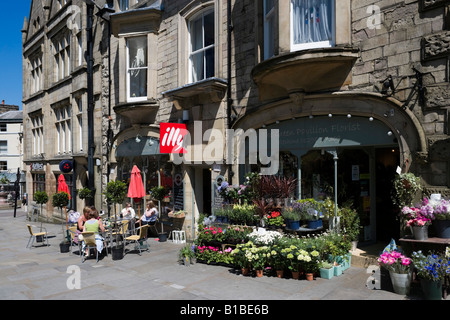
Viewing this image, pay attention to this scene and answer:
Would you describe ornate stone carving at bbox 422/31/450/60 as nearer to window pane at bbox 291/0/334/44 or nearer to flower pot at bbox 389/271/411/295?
window pane at bbox 291/0/334/44

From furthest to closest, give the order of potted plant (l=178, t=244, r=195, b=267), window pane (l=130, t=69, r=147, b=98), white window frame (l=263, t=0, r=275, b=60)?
window pane (l=130, t=69, r=147, b=98) → white window frame (l=263, t=0, r=275, b=60) → potted plant (l=178, t=244, r=195, b=267)

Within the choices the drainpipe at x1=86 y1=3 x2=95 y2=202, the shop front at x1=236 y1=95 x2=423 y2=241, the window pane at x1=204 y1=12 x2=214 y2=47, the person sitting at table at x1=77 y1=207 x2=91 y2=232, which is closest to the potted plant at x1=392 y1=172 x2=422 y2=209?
the shop front at x1=236 y1=95 x2=423 y2=241

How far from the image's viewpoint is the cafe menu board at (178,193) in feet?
38.7

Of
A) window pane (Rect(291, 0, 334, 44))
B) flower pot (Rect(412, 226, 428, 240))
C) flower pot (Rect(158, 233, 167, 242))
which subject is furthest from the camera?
flower pot (Rect(158, 233, 167, 242))

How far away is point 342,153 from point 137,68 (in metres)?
8.44

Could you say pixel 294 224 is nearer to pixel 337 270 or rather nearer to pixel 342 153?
pixel 337 270

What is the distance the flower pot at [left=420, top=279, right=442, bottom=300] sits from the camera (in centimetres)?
519

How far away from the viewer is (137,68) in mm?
13016

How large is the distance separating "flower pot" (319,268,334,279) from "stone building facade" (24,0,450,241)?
6.86 feet

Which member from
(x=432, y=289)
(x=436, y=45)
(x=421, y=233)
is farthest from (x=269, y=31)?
(x=432, y=289)

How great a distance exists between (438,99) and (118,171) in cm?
1185

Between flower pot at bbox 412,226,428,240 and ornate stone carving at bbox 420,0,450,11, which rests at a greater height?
ornate stone carving at bbox 420,0,450,11

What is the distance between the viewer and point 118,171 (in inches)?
573

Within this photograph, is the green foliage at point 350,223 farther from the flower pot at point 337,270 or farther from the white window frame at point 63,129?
the white window frame at point 63,129
